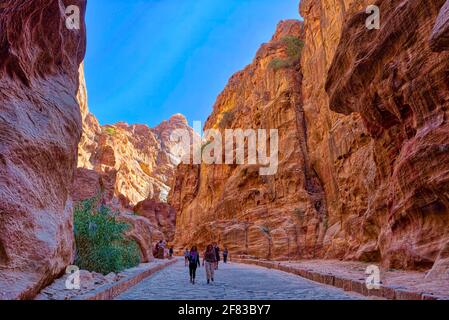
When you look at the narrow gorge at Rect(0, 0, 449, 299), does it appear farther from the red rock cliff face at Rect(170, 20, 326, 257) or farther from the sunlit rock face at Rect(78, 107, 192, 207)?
the sunlit rock face at Rect(78, 107, 192, 207)

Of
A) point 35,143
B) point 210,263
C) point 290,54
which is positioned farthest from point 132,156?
point 35,143

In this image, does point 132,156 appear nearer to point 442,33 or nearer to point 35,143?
point 35,143

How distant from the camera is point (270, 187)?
34.0m

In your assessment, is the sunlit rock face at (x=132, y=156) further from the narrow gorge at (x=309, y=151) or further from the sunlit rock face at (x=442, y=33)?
the sunlit rock face at (x=442, y=33)

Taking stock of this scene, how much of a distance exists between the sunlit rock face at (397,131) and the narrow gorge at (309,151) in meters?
0.05

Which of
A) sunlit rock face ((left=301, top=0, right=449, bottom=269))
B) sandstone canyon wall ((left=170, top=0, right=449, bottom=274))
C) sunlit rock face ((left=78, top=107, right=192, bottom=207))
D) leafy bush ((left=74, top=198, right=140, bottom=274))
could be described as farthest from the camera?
sunlit rock face ((left=78, top=107, right=192, bottom=207))

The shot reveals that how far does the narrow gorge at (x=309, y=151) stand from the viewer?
22.4 feet

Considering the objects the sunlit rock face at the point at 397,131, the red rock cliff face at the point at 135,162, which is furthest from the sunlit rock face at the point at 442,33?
the red rock cliff face at the point at 135,162

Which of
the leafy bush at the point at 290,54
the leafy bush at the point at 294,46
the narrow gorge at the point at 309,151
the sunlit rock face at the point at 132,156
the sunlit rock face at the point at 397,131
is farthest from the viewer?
the sunlit rock face at the point at 132,156

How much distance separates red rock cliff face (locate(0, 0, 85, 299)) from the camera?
602 centimetres

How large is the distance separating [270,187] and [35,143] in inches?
1116

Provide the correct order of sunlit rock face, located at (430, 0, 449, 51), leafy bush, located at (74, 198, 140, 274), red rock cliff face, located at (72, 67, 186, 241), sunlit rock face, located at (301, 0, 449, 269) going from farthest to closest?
red rock cliff face, located at (72, 67, 186, 241), leafy bush, located at (74, 198, 140, 274), sunlit rock face, located at (301, 0, 449, 269), sunlit rock face, located at (430, 0, 449, 51)

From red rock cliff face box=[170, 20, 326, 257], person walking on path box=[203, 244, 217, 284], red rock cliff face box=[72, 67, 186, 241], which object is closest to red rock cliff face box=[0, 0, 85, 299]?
person walking on path box=[203, 244, 217, 284]

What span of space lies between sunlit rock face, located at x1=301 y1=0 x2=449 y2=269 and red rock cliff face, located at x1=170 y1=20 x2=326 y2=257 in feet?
20.2
